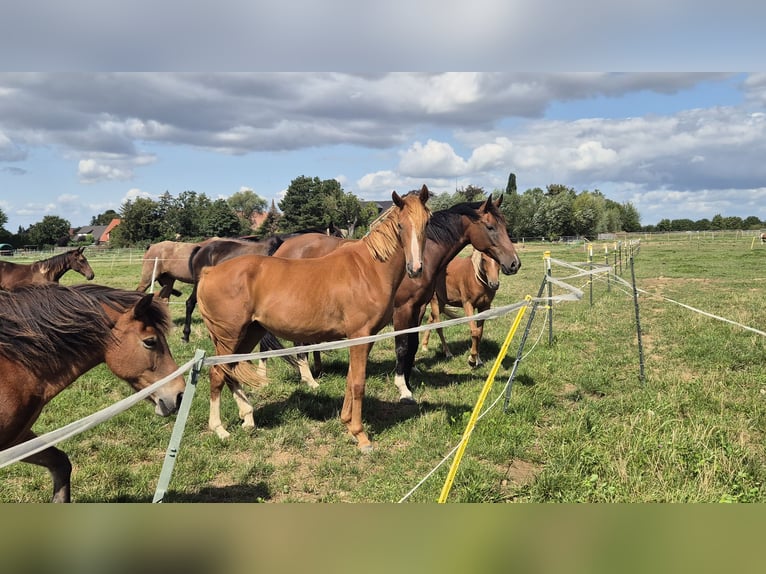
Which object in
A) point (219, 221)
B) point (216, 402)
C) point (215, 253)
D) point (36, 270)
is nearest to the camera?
point (216, 402)

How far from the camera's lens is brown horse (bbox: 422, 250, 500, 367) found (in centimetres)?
745

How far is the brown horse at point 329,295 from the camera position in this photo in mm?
4672

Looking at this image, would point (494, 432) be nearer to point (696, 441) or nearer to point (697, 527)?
point (696, 441)

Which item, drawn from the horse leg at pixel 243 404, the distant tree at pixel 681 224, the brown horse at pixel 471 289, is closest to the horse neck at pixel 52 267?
A: the horse leg at pixel 243 404

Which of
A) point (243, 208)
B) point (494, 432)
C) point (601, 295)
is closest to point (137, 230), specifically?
point (243, 208)

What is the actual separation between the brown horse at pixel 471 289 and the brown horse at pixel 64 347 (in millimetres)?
5136

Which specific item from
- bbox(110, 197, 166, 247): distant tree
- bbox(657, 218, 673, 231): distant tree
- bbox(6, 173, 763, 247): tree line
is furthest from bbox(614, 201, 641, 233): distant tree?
bbox(110, 197, 166, 247): distant tree

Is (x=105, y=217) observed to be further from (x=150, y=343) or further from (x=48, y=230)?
(x=150, y=343)

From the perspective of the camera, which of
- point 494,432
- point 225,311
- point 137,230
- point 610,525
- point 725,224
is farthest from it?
point 725,224

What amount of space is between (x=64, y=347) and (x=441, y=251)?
4.26 meters

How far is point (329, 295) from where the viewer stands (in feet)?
15.5

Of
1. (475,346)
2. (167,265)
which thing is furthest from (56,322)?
(167,265)

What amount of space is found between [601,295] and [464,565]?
45.0 ft

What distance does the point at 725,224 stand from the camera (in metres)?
66.8
